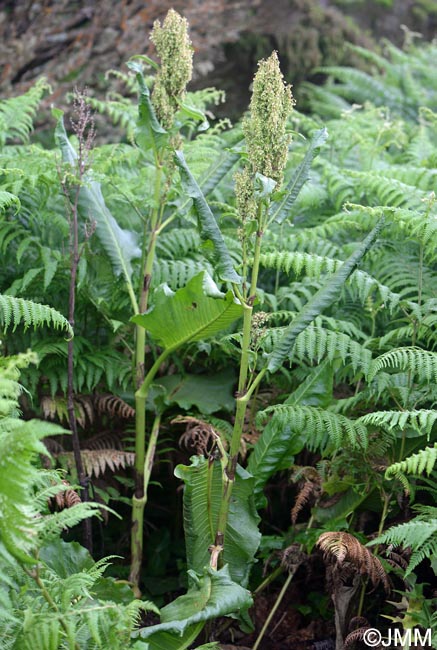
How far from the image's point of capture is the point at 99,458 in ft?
9.61

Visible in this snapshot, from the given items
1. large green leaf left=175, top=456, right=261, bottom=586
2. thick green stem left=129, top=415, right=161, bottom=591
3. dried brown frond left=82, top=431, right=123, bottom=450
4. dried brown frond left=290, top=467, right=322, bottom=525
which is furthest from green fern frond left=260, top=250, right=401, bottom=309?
dried brown frond left=82, top=431, right=123, bottom=450

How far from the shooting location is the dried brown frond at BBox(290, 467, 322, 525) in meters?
2.65

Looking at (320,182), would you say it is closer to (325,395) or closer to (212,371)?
Result: (212,371)

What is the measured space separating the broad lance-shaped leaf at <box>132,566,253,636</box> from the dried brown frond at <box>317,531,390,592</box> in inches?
11.9

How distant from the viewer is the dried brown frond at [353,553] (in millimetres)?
2283

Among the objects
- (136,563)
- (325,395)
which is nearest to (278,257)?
(325,395)

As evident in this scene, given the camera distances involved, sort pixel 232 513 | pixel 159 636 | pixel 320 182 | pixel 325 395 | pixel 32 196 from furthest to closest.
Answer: pixel 320 182
pixel 32 196
pixel 325 395
pixel 232 513
pixel 159 636

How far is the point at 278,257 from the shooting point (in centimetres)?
289

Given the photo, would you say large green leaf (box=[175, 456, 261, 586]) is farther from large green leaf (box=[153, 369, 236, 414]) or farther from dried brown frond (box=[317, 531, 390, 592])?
large green leaf (box=[153, 369, 236, 414])

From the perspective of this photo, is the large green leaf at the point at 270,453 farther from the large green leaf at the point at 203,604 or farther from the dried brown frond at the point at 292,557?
the large green leaf at the point at 203,604

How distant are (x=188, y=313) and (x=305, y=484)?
798 millimetres

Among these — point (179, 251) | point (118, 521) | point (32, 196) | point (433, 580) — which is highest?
point (32, 196)

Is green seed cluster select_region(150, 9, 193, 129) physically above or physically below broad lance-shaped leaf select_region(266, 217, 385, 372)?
above

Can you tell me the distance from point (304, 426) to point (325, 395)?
0.61 feet
